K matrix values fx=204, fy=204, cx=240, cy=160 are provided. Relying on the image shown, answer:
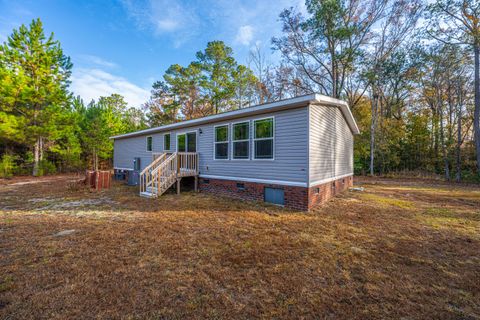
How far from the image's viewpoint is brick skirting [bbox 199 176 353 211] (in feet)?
18.9

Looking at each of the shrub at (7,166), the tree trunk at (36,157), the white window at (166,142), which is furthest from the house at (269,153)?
the shrub at (7,166)

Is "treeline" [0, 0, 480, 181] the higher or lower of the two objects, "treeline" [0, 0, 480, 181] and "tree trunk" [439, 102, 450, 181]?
the higher

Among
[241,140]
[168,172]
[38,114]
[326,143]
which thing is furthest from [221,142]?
[38,114]

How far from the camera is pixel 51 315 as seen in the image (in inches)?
75.0

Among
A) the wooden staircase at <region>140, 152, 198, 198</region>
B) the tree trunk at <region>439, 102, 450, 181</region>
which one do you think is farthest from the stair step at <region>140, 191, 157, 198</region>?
the tree trunk at <region>439, 102, 450, 181</region>

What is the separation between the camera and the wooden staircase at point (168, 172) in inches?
298

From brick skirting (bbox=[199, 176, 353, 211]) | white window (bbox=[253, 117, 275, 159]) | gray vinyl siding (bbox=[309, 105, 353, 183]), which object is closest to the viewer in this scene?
brick skirting (bbox=[199, 176, 353, 211])

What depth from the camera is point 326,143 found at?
7.05 metres

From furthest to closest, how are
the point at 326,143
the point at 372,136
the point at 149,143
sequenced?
the point at 372,136 < the point at 149,143 < the point at 326,143

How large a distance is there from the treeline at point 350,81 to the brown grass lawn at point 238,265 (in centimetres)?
1237

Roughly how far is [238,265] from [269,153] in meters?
4.09

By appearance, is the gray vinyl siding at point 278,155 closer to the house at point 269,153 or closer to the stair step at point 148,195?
the house at point 269,153

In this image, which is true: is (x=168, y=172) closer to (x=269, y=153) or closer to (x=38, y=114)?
(x=269, y=153)

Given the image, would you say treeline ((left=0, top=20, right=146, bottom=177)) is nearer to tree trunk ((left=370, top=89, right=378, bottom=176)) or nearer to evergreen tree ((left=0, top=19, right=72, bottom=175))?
evergreen tree ((left=0, top=19, right=72, bottom=175))
